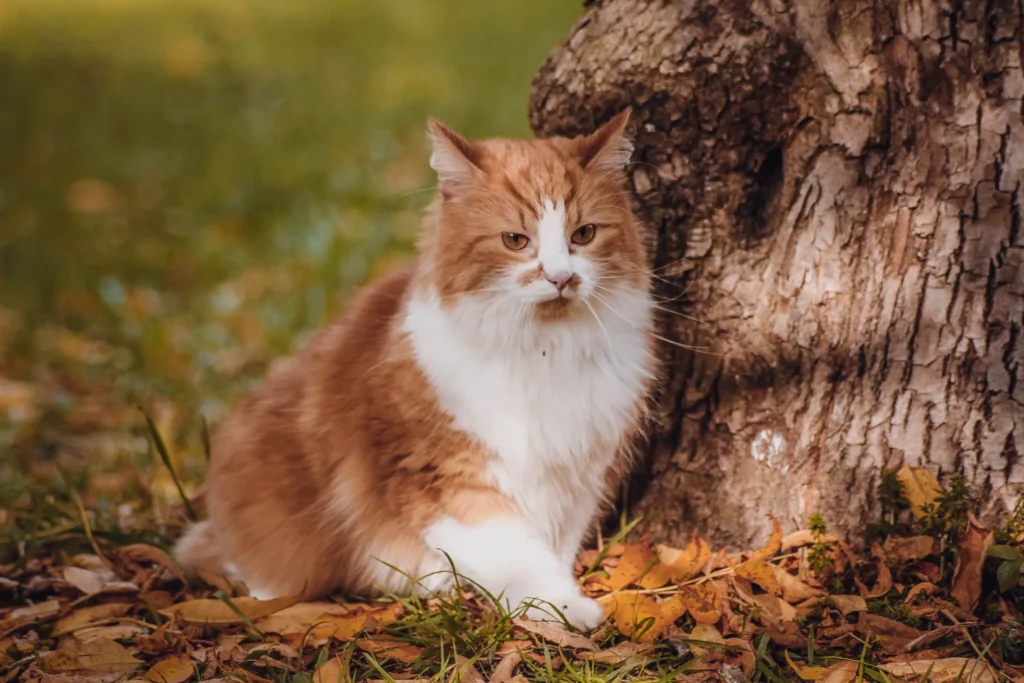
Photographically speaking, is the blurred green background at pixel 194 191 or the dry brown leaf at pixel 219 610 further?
the blurred green background at pixel 194 191

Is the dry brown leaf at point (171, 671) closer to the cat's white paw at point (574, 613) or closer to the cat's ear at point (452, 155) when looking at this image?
the cat's white paw at point (574, 613)

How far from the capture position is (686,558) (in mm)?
2641

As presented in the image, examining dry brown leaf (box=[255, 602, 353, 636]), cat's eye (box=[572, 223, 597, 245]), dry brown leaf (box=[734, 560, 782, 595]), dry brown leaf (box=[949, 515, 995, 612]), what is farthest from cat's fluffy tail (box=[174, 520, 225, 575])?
dry brown leaf (box=[949, 515, 995, 612])

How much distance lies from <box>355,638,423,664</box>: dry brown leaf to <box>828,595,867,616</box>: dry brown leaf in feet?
3.39

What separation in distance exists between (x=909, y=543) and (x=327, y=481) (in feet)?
5.06

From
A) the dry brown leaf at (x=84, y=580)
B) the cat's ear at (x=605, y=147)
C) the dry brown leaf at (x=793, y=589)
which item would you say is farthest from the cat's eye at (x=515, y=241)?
the dry brown leaf at (x=84, y=580)

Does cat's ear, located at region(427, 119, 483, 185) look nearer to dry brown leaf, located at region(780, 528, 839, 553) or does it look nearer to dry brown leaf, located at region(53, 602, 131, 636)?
dry brown leaf, located at region(780, 528, 839, 553)

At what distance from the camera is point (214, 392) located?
163 inches

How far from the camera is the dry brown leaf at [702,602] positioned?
2395 millimetres

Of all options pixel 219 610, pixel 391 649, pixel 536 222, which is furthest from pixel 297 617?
pixel 536 222

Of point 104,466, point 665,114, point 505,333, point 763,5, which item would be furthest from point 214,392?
point 763,5

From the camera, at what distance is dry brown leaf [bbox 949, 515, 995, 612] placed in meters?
2.31

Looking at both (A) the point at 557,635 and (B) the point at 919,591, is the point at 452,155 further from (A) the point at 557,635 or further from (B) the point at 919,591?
(B) the point at 919,591

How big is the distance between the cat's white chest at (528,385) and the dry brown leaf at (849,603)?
692 millimetres
